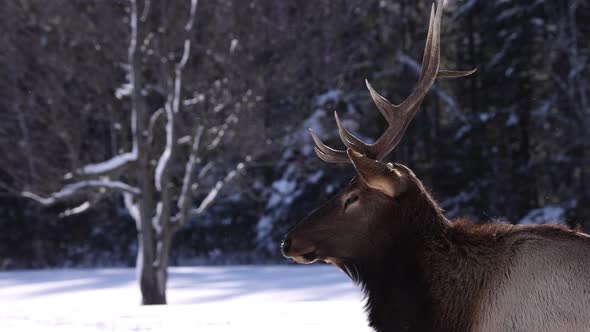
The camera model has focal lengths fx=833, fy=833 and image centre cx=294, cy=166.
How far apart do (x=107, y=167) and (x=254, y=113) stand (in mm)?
2702

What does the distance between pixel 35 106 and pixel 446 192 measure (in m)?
12.8

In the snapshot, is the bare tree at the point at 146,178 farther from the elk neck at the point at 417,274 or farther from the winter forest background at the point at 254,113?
the elk neck at the point at 417,274

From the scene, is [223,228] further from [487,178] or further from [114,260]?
[487,178]

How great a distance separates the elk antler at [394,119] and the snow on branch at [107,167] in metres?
7.42

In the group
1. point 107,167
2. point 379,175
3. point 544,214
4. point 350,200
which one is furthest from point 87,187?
point 544,214

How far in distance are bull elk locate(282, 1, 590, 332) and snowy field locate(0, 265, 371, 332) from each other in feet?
9.53

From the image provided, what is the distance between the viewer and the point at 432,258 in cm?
438

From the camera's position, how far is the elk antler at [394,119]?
15.3 feet

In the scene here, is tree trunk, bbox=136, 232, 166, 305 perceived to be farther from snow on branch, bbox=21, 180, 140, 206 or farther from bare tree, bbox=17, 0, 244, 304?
snow on branch, bbox=21, 180, 140, 206

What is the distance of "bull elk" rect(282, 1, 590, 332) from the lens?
158 inches

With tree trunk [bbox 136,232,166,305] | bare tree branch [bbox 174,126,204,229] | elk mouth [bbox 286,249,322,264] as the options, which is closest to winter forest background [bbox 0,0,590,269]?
bare tree branch [bbox 174,126,204,229]

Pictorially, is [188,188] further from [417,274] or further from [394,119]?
[417,274]

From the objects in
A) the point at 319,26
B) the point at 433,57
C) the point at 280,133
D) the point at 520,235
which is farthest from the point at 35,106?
the point at 520,235

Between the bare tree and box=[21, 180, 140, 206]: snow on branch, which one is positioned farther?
the bare tree
